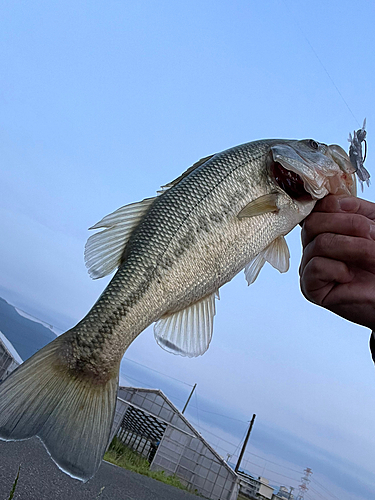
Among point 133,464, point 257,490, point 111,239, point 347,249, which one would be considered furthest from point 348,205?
point 257,490

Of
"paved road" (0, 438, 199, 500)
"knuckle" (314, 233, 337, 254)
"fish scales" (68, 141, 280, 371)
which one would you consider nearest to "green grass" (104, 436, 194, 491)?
"paved road" (0, 438, 199, 500)

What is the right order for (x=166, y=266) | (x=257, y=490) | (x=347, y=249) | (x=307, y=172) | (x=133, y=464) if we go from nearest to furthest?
(x=166, y=266) → (x=347, y=249) → (x=307, y=172) → (x=133, y=464) → (x=257, y=490)

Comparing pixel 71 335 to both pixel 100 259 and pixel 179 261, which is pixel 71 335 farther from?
pixel 179 261

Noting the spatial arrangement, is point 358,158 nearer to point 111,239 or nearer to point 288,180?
point 288,180

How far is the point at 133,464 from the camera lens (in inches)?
586

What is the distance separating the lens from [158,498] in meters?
10.1

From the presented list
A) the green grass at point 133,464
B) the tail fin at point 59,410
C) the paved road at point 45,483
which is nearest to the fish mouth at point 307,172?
the tail fin at point 59,410

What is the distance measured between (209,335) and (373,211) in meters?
0.88

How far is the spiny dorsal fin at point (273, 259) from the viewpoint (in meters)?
1.71

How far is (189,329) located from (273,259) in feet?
1.61

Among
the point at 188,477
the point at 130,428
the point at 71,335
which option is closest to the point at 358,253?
the point at 71,335

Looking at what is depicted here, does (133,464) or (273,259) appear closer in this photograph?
(273,259)

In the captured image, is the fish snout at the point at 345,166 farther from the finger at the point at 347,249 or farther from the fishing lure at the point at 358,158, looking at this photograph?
the finger at the point at 347,249

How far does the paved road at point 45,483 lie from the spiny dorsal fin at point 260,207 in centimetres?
498
